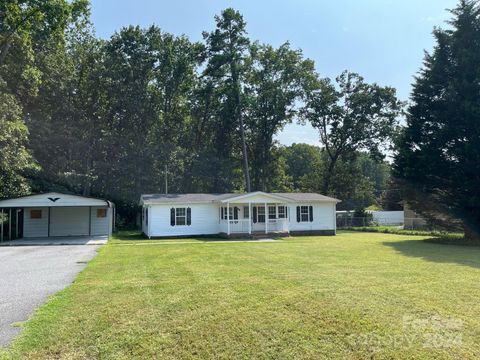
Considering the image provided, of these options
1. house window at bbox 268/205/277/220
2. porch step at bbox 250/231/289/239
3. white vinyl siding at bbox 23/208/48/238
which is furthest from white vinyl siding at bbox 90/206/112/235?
house window at bbox 268/205/277/220

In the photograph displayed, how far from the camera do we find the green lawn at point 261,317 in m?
4.71

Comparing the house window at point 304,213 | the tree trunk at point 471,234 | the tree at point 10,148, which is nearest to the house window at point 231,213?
the house window at point 304,213

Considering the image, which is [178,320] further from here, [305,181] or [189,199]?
[305,181]

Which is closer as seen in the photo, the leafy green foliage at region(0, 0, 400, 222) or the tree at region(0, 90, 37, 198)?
the tree at region(0, 90, 37, 198)

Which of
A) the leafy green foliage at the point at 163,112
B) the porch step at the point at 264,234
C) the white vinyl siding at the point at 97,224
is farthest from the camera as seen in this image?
the leafy green foliage at the point at 163,112

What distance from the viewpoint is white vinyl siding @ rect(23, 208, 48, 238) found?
83.5 ft

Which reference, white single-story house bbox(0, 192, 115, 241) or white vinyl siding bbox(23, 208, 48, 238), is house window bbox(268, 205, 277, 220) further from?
white vinyl siding bbox(23, 208, 48, 238)

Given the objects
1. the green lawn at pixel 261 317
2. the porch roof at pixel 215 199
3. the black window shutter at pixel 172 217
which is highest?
the porch roof at pixel 215 199

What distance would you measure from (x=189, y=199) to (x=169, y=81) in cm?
1947

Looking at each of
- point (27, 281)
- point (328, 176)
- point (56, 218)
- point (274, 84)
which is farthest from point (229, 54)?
point (27, 281)

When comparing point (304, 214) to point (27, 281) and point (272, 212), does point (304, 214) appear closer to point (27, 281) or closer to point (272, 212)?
point (272, 212)

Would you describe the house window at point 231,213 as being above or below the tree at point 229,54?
below

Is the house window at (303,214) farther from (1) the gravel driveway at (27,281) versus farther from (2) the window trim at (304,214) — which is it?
(1) the gravel driveway at (27,281)

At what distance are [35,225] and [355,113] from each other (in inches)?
1266
